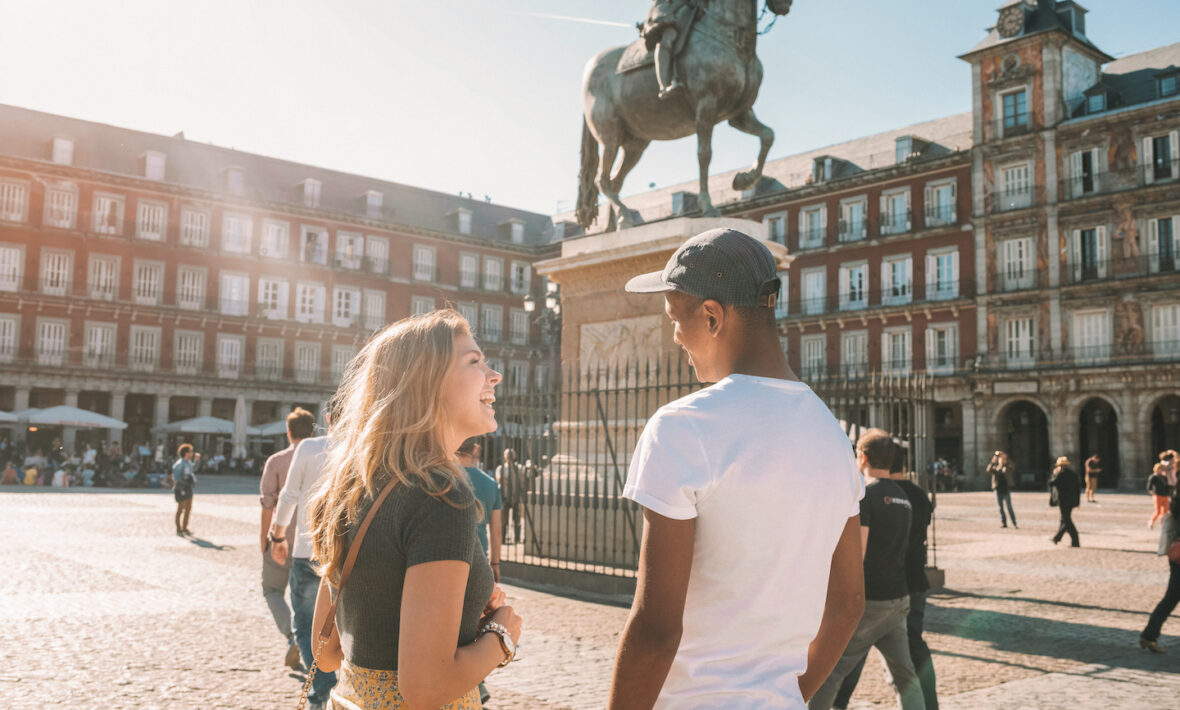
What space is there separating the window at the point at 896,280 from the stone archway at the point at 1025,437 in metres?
6.15

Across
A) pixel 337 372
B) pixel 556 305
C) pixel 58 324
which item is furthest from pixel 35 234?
pixel 556 305

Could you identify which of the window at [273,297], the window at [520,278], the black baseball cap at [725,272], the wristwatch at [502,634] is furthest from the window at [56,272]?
the black baseball cap at [725,272]

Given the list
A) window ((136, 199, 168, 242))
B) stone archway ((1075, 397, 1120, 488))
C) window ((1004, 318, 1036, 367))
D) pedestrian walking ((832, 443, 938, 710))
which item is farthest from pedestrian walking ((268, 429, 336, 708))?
window ((136, 199, 168, 242))

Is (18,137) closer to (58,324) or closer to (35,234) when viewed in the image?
(35,234)

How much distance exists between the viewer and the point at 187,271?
43719mm

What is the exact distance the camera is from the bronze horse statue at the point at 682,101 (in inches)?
320

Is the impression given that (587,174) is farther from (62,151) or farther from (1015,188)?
(62,151)

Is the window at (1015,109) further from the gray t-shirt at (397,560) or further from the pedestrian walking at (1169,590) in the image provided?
the gray t-shirt at (397,560)

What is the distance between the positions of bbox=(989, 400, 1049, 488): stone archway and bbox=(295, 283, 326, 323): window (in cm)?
3156

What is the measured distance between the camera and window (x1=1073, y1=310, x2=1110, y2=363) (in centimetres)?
3350

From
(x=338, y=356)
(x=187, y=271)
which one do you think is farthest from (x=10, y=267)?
(x=338, y=356)

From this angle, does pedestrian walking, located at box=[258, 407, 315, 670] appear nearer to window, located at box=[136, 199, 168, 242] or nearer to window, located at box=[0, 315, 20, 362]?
window, located at box=[0, 315, 20, 362]

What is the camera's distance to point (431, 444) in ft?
6.53

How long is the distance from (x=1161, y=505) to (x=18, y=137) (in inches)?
1760
